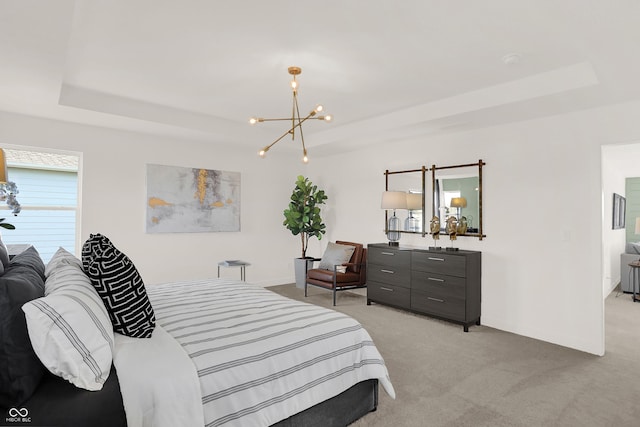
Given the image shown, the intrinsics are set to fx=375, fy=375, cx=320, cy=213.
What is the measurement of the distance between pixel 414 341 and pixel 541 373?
3.62ft

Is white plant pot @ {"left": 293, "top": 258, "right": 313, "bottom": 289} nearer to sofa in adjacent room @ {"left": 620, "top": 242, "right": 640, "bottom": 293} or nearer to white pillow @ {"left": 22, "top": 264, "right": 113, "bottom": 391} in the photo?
white pillow @ {"left": 22, "top": 264, "right": 113, "bottom": 391}

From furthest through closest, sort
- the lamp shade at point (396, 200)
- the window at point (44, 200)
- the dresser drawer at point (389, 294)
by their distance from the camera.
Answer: the lamp shade at point (396, 200) → the dresser drawer at point (389, 294) → the window at point (44, 200)

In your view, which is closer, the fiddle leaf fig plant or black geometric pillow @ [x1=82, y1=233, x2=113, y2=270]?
black geometric pillow @ [x1=82, y1=233, x2=113, y2=270]

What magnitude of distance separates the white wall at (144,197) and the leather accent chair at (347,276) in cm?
122

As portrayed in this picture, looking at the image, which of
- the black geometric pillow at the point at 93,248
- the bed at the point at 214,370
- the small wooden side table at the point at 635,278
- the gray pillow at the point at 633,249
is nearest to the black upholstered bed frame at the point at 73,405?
the bed at the point at 214,370

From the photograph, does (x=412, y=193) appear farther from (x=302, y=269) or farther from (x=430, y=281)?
(x=302, y=269)

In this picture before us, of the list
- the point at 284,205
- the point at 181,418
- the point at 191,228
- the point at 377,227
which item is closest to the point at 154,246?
the point at 191,228

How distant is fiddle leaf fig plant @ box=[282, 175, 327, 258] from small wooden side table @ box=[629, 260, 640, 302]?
15.6ft

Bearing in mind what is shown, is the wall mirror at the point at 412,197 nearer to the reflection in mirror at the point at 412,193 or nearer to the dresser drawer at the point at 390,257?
the reflection in mirror at the point at 412,193

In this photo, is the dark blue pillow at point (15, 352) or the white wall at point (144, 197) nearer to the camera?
the dark blue pillow at point (15, 352)

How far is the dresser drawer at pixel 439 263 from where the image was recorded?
13.8 ft

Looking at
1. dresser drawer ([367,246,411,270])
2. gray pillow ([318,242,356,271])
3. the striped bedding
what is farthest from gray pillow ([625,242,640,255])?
the striped bedding

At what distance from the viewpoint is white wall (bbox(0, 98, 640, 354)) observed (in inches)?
144

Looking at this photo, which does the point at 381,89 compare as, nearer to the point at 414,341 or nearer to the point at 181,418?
the point at 414,341
